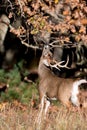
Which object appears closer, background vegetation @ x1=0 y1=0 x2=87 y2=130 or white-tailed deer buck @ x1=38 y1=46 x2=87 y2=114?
background vegetation @ x1=0 y1=0 x2=87 y2=130

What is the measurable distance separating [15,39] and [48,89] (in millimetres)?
8418

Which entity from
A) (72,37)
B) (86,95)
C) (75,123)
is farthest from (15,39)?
(75,123)

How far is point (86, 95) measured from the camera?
17.9m

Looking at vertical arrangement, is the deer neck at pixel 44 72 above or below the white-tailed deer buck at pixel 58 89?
above

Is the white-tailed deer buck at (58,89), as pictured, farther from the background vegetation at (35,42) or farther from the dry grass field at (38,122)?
the dry grass field at (38,122)

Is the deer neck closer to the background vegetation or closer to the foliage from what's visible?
the background vegetation

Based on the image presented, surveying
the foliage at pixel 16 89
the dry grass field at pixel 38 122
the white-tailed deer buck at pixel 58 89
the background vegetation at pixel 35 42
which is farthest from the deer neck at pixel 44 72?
the dry grass field at pixel 38 122

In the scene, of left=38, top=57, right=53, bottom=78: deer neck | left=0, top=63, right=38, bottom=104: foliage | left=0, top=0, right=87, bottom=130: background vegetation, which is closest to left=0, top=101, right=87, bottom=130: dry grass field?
left=0, top=0, right=87, bottom=130: background vegetation

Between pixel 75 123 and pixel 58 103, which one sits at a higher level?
pixel 75 123

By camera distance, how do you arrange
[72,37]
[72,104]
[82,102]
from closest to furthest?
1. [72,104]
2. [82,102]
3. [72,37]

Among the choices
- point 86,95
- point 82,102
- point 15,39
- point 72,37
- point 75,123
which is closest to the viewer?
point 75,123

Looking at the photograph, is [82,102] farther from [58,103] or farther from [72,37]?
[72,37]

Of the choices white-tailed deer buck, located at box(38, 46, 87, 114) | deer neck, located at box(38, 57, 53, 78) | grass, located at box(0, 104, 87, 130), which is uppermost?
grass, located at box(0, 104, 87, 130)

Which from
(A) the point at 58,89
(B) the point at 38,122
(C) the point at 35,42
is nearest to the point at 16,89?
(C) the point at 35,42
